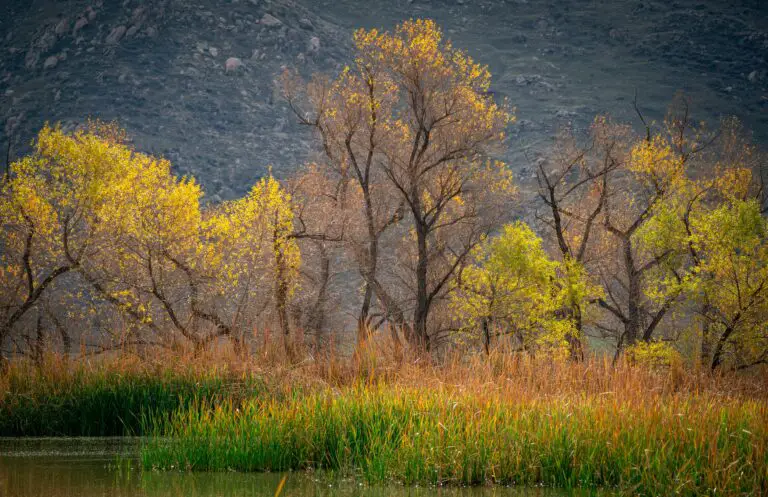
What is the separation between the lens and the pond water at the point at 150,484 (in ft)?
41.8

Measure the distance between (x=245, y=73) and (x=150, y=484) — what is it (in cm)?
13161

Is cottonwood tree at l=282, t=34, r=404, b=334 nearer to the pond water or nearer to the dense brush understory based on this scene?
the dense brush understory

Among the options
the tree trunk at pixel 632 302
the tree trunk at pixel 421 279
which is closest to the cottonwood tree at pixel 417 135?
the tree trunk at pixel 421 279

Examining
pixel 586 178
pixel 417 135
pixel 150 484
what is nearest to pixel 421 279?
pixel 417 135

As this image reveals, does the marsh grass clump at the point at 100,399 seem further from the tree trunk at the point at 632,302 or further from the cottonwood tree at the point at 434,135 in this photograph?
the tree trunk at the point at 632,302

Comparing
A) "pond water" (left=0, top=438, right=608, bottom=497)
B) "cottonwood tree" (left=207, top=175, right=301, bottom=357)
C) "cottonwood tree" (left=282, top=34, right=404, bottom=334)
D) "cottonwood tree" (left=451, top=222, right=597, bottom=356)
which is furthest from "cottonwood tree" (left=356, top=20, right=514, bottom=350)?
"pond water" (left=0, top=438, right=608, bottom=497)

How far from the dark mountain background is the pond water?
8858cm

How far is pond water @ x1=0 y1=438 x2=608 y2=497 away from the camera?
41.8 feet

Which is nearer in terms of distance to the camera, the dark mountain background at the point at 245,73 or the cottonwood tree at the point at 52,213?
the cottonwood tree at the point at 52,213

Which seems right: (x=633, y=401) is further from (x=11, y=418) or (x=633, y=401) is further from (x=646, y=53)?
(x=646, y=53)

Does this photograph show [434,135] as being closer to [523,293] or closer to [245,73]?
[523,293]

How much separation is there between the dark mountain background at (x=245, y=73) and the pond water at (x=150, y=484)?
88.6m

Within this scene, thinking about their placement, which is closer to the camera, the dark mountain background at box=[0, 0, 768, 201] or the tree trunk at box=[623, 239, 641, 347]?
the tree trunk at box=[623, 239, 641, 347]

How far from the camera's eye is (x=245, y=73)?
140000mm
